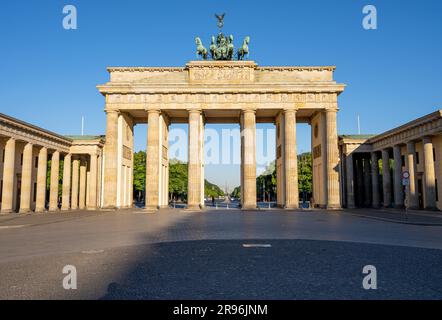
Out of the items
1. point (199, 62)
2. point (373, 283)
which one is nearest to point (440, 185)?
point (199, 62)

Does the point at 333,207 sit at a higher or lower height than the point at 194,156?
lower

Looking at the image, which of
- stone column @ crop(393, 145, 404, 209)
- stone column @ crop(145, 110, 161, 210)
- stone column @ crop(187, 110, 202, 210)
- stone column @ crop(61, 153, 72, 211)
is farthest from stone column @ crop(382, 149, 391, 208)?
stone column @ crop(61, 153, 72, 211)

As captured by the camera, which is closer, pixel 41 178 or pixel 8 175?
pixel 8 175

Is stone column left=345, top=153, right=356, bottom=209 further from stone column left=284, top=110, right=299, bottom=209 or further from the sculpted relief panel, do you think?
the sculpted relief panel

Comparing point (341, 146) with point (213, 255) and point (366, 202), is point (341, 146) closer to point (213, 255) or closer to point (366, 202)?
point (366, 202)

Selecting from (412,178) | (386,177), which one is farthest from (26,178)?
(386,177)

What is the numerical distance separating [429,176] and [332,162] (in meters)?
11.2

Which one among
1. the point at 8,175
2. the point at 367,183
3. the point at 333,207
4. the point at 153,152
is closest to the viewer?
the point at 8,175

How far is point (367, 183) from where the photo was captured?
55406 millimetres

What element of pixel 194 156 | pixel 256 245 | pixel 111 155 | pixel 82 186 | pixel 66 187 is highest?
pixel 111 155

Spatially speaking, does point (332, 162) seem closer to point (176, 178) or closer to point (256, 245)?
point (256, 245)

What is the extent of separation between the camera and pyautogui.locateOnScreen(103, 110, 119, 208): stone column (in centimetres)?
4662

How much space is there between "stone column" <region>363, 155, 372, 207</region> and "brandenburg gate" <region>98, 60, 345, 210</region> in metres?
10.1
